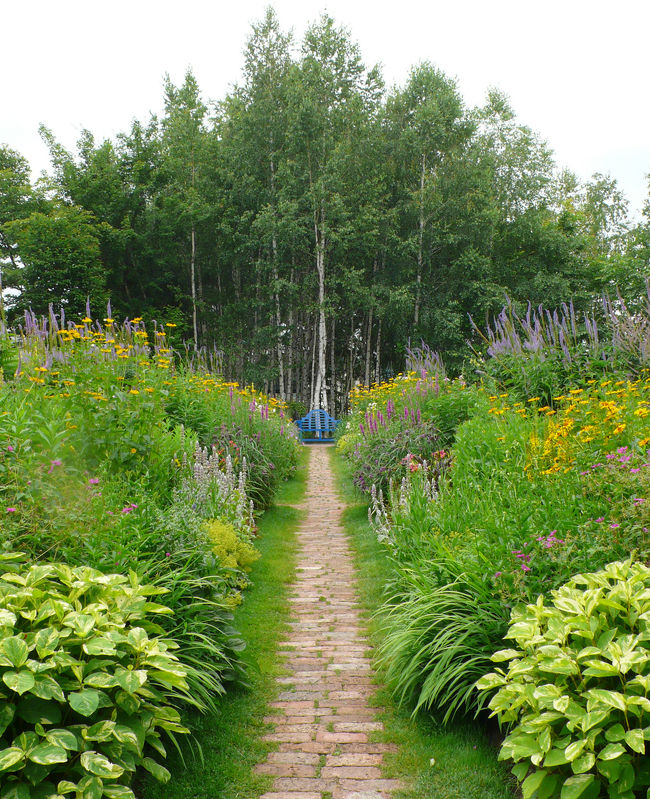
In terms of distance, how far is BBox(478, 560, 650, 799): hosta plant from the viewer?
2111 mm

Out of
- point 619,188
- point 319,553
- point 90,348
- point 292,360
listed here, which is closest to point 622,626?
point 319,553

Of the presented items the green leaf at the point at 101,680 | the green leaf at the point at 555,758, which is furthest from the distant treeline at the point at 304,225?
the green leaf at the point at 555,758

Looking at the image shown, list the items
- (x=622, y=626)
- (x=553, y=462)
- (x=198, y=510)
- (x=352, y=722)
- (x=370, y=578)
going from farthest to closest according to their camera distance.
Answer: (x=370, y=578) → (x=198, y=510) → (x=553, y=462) → (x=352, y=722) → (x=622, y=626)

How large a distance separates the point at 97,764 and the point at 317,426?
16.4 meters

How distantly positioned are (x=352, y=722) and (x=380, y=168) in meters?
22.7

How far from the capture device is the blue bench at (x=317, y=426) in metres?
18.5

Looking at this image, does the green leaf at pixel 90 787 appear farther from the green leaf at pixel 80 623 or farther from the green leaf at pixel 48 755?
the green leaf at pixel 80 623

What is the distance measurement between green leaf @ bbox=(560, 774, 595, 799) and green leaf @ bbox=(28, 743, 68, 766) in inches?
66.5

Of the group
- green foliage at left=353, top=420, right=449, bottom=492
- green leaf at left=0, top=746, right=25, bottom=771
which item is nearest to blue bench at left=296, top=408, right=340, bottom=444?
green foliage at left=353, top=420, right=449, bottom=492

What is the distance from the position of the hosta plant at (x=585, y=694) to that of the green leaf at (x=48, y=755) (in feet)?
5.27

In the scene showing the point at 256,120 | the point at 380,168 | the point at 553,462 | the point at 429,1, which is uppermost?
the point at 256,120

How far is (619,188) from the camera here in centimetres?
3481

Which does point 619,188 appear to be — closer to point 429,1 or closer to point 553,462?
point 429,1

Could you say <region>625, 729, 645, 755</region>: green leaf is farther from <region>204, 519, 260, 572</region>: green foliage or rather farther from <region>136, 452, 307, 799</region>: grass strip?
<region>204, 519, 260, 572</region>: green foliage
